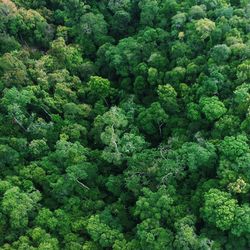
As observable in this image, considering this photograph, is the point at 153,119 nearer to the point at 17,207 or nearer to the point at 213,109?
the point at 213,109

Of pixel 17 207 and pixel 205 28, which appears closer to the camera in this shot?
pixel 17 207

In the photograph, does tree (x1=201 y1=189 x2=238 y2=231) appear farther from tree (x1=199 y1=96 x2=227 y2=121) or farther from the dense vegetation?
tree (x1=199 y1=96 x2=227 y2=121)

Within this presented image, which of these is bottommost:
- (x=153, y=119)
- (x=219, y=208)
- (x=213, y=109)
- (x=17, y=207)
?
(x=17, y=207)

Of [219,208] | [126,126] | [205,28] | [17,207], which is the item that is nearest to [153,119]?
[126,126]

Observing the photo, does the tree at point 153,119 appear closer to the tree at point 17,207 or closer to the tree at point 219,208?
the tree at point 219,208

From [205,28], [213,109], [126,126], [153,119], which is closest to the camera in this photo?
[213,109]

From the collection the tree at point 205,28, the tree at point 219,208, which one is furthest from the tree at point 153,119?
the tree at point 219,208

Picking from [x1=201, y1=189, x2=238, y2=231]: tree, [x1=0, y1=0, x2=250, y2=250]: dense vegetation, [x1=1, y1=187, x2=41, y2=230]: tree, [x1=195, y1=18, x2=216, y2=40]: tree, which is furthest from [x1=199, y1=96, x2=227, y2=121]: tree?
[x1=1, y1=187, x2=41, y2=230]: tree

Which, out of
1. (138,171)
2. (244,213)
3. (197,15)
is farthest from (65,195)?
(197,15)

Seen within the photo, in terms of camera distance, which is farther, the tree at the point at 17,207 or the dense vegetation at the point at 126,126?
the tree at the point at 17,207

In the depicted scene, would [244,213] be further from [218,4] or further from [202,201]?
[218,4]
